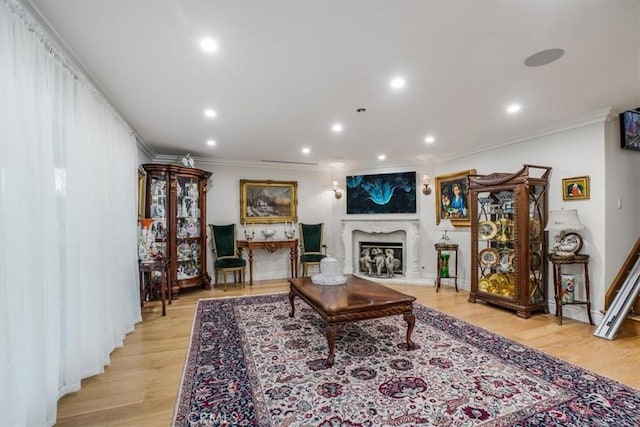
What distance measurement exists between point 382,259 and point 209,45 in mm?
5168

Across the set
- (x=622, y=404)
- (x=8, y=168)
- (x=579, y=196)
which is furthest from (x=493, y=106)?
(x=8, y=168)

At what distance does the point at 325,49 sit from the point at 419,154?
3.83 metres

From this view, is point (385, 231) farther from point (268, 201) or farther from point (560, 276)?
point (560, 276)

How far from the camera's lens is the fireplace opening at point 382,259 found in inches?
244

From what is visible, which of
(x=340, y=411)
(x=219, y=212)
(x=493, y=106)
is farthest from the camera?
(x=219, y=212)

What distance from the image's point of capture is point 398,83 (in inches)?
102

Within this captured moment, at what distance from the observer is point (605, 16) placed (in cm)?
175

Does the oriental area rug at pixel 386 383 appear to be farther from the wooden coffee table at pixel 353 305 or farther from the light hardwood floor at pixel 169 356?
the wooden coffee table at pixel 353 305

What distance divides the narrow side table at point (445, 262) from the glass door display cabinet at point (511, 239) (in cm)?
70

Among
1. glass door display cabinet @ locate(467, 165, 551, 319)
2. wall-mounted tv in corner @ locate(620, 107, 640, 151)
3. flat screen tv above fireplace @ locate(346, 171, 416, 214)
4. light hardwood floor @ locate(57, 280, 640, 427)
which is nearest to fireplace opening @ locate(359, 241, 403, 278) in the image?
flat screen tv above fireplace @ locate(346, 171, 416, 214)

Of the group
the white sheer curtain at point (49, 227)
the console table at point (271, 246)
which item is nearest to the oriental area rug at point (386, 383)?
the white sheer curtain at point (49, 227)

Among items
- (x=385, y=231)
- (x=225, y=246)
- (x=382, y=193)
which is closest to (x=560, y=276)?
(x=385, y=231)

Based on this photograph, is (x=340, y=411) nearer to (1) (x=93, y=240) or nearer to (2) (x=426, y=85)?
(1) (x=93, y=240)

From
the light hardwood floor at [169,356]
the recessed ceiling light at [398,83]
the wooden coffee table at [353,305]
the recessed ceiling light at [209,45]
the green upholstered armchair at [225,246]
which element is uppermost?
the recessed ceiling light at [209,45]
